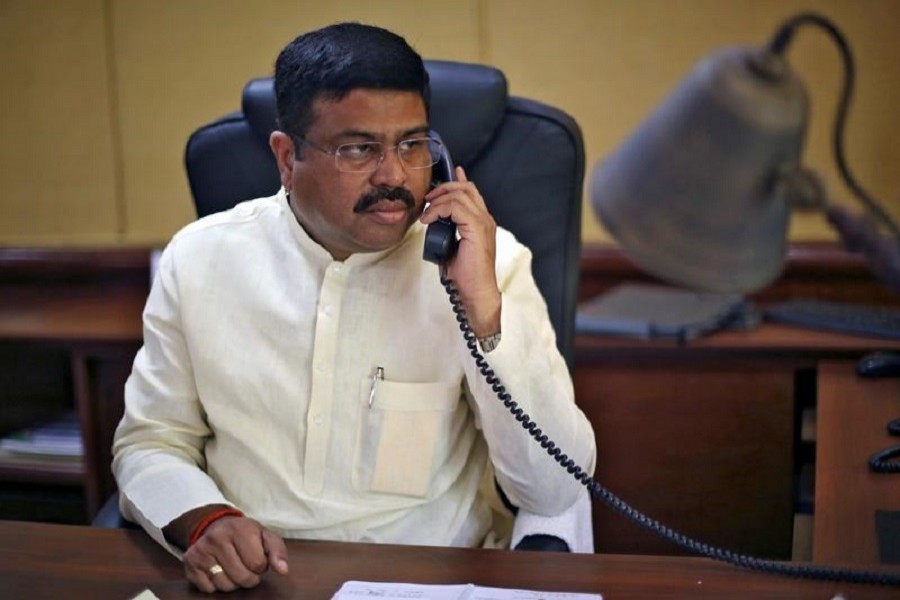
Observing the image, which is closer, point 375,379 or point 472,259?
point 472,259

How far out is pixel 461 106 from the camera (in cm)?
185

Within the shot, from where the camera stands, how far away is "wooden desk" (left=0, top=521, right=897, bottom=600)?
1.28 meters

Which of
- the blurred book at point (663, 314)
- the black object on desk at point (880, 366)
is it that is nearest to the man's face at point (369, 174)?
the blurred book at point (663, 314)

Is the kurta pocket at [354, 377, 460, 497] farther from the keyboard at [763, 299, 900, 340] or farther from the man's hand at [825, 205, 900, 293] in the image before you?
the keyboard at [763, 299, 900, 340]

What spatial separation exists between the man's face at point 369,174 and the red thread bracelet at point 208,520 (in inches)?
15.5

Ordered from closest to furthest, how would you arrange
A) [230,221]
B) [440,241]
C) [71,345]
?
[440,241] < [230,221] < [71,345]

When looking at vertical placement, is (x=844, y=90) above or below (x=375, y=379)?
above

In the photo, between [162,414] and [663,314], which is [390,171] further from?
[663,314]

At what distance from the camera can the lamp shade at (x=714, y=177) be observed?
0.77 m

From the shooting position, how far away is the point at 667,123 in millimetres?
819

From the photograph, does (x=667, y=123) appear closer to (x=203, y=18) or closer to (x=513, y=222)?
(x=513, y=222)

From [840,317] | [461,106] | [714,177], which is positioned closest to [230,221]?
[461,106]

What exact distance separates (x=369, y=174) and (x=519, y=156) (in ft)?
1.17

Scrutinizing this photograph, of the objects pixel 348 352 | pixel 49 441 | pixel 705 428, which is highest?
pixel 348 352
